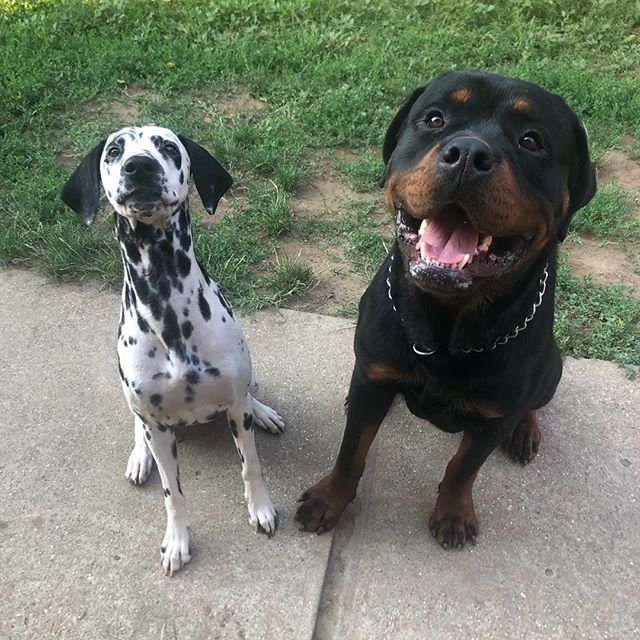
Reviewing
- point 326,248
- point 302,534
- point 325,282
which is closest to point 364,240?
point 326,248

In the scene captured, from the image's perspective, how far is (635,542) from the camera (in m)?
2.71

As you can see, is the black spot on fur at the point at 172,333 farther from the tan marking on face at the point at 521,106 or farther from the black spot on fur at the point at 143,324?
the tan marking on face at the point at 521,106

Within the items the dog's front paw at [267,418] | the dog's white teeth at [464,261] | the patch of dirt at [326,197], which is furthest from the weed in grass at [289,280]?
the dog's white teeth at [464,261]

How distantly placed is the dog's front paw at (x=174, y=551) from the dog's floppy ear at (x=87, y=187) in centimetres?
123

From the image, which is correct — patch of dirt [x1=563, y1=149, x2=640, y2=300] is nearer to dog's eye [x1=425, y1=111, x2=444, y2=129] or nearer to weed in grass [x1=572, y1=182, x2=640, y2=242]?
weed in grass [x1=572, y1=182, x2=640, y2=242]

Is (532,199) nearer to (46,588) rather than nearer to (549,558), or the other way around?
(549,558)

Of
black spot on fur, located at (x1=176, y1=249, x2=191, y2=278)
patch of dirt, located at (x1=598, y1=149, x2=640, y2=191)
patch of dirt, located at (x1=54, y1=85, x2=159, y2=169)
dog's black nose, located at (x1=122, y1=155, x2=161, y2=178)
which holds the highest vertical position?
dog's black nose, located at (x1=122, y1=155, x2=161, y2=178)

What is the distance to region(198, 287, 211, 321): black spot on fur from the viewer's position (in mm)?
2266

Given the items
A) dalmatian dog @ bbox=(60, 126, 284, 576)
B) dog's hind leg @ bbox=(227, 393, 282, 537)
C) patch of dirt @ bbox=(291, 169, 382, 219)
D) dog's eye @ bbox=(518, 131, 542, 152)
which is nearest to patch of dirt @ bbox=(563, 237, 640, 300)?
patch of dirt @ bbox=(291, 169, 382, 219)

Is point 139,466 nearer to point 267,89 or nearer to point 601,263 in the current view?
point 601,263

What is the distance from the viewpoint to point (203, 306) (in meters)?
2.28

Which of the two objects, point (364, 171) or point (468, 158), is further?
point (364, 171)

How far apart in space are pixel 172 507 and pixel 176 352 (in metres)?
0.68

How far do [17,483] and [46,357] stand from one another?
770 mm
